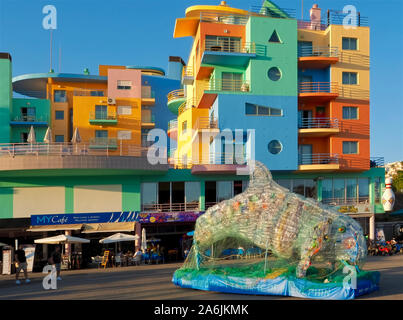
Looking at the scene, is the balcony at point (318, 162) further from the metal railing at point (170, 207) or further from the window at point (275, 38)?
the window at point (275, 38)

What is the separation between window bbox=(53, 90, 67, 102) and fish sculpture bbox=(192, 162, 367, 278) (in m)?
34.8

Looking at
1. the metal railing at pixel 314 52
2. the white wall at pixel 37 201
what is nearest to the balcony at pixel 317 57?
the metal railing at pixel 314 52

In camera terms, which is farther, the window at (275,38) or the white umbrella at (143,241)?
the window at (275,38)

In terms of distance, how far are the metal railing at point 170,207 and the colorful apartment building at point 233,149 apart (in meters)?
0.07

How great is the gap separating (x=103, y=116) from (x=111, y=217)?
1591 centimetres

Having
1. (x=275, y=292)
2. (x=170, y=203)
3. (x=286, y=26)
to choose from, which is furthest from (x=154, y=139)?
(x=275, y=292)

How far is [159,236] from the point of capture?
111 ft

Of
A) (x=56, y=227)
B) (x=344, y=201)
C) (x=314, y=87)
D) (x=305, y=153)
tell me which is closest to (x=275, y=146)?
(x=305, y=153)

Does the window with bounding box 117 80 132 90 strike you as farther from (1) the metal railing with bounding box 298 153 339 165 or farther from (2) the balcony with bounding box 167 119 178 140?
(1) the metal railing with bounding box 298 153 339 165

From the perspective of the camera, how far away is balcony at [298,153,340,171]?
3322 centimetres

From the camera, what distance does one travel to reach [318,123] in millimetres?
34562

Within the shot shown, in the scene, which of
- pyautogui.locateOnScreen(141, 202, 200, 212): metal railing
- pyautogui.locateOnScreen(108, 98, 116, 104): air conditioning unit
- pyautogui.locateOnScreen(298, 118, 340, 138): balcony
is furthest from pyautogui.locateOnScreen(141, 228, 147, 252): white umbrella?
pyautogui.locateOnScreen(108, 98, 116, 104): air conditioning unit

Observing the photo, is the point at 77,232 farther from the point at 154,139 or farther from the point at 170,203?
the point at 154,139

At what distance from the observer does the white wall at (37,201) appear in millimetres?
31031
